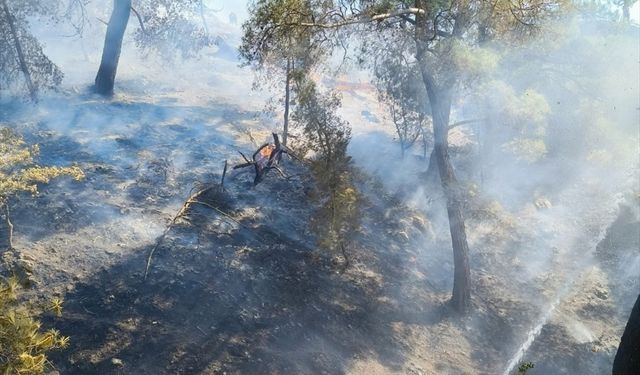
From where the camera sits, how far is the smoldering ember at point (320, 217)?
24.7 feet

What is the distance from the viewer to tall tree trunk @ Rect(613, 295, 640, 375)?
3.87 m

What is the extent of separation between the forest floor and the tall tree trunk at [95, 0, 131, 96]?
4.14 feet

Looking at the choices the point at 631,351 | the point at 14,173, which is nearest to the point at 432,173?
the point at 14,173

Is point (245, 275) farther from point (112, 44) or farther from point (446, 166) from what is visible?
point (112, 44)

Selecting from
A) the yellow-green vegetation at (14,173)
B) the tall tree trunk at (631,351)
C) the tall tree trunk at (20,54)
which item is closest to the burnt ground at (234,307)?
the yellow-green vegetation at (14,173)

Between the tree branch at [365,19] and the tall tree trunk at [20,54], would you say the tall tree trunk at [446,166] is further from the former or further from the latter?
the tall tree trunk at [20,54]

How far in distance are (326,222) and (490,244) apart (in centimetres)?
766

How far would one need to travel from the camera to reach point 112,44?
647 inches

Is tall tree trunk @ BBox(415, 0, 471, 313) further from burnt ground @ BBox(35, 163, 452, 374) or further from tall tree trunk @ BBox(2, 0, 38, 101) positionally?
tall tree trunk @ BBox(2, 0, 38, 101)

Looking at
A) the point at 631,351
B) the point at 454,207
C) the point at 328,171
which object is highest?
the point at 631,351

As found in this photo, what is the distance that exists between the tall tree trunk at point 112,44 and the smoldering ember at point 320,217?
8 centimetres

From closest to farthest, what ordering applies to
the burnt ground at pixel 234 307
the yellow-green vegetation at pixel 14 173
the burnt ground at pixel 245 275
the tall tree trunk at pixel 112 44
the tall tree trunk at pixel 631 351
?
the tall tree trunk at pixel 631 351
the burnt ground at pixel 234 307
the yellow-green vegetation at pixel 14 173
the burnt ground at pixel 245 275
the tall tree trunk at pixel 112 44

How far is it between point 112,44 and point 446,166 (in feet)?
43.7

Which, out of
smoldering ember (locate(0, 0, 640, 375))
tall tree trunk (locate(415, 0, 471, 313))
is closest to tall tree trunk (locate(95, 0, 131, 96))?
smoldering ember (locate(0, 0, 640, 375))
